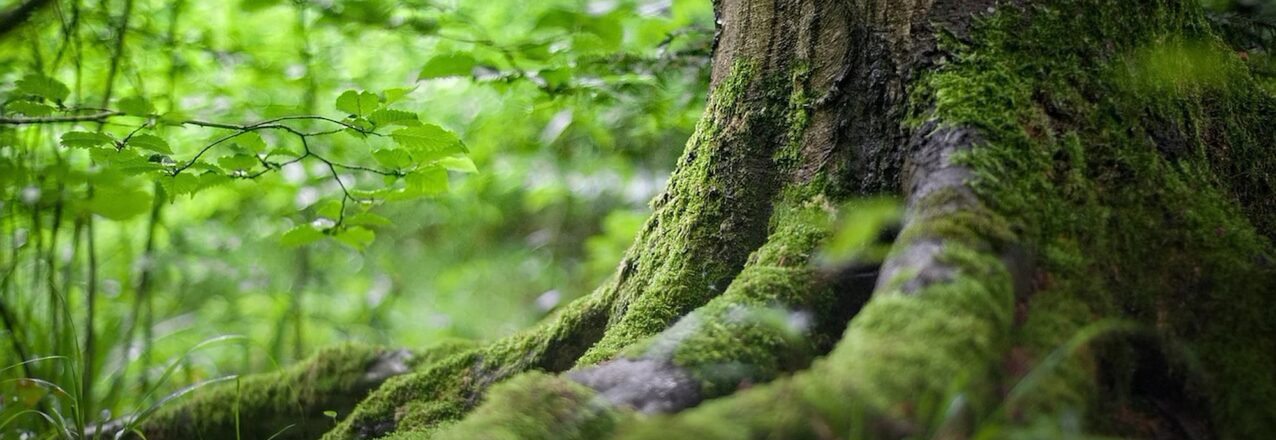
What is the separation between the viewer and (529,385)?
1.21 meters

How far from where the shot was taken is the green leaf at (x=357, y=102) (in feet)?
5.90

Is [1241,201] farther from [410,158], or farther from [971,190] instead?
[410,158]

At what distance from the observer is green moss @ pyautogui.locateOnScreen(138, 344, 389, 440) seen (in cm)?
253

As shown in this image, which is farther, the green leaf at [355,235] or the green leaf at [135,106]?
the green leaf at [355,235]

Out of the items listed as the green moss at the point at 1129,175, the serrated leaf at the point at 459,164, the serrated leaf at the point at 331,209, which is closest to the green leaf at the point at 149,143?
the serrated leaf at the point at 331,209

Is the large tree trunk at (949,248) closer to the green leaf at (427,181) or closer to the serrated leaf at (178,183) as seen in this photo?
the green leaf at (427,181)

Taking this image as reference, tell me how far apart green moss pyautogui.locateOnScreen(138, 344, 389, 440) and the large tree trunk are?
62cm

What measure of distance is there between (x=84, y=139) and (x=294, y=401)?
1.08m

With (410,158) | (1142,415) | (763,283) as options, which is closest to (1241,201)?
(1142,415)

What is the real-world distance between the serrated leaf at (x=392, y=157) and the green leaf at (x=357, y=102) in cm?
33

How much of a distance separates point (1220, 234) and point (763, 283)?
2.74 ft

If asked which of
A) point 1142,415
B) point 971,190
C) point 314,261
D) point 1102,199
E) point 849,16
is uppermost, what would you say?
point 849,16

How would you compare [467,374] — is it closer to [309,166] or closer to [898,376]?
[898,376]

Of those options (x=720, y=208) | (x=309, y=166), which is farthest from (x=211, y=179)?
(x=309, y=166)
